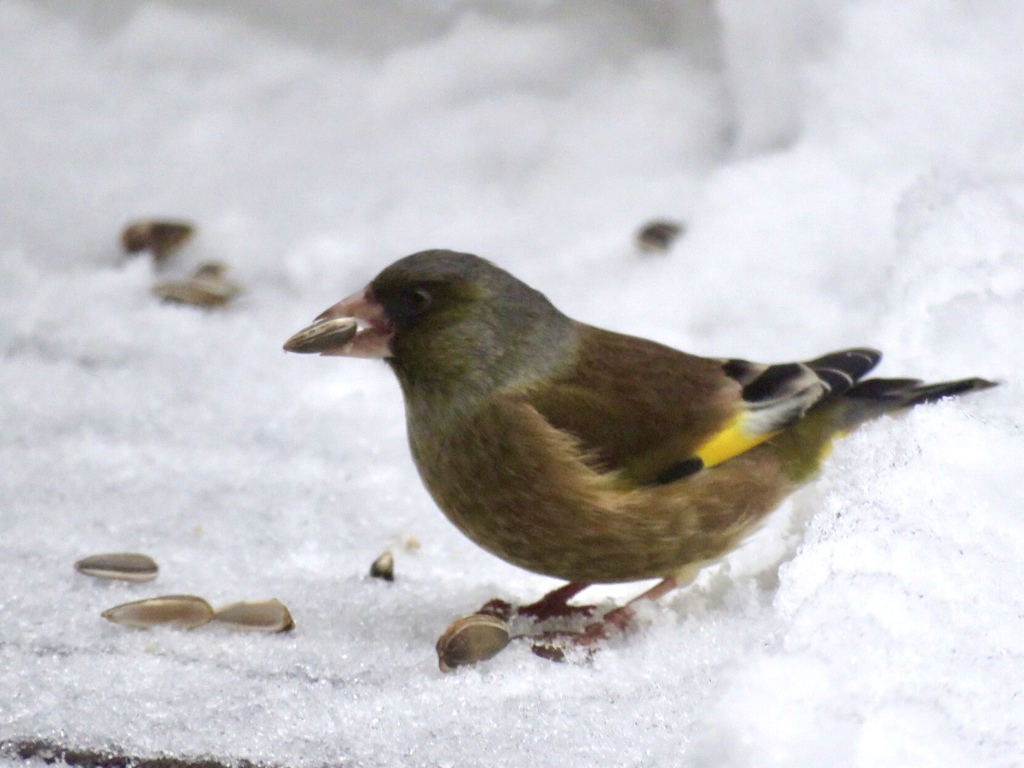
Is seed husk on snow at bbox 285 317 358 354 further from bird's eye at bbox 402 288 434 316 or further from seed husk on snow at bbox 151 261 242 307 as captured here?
seed husk on snow at bbox 151 261 242 307

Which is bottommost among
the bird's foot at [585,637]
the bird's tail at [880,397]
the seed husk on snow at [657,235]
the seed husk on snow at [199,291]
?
the bird's foot at [585,637]

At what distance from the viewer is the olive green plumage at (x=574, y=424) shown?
88.0 inches

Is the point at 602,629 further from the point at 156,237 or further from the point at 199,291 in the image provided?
the point at 156,237

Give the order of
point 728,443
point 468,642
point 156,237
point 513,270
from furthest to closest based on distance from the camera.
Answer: point 156,237
point 513,270
point 728,443
point 468,642

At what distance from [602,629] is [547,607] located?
156 millimetres

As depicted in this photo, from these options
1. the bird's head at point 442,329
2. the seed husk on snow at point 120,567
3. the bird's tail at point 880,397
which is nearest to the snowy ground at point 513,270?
the seed husk on snow at point 120,567

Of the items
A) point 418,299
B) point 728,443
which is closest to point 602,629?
point 728,443

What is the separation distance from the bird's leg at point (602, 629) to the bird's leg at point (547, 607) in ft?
0.21

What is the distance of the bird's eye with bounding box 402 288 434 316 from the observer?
237 centimetres

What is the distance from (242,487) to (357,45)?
2.09 m

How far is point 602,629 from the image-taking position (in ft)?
7.59

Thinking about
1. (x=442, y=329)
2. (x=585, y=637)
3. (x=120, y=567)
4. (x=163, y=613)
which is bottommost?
(x=585, y=637)

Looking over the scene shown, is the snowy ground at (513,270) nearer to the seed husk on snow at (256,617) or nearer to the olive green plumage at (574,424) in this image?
the seed husk on snow at (256,617)

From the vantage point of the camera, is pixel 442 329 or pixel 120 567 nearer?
pixel 442 329
